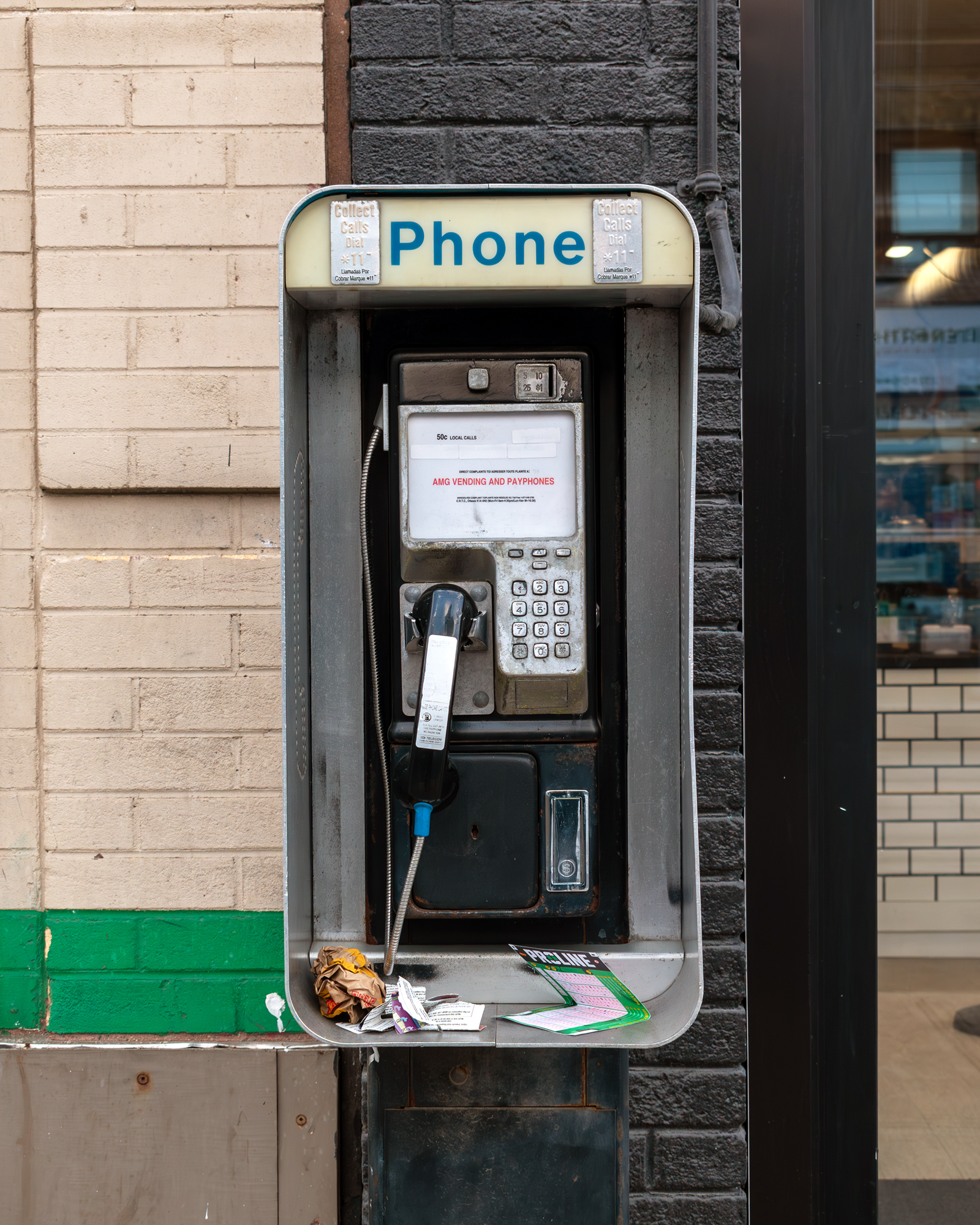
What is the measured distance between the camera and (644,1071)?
190 cm

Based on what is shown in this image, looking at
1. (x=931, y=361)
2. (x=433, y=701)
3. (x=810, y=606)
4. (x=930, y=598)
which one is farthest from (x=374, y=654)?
(x=931, y=361)

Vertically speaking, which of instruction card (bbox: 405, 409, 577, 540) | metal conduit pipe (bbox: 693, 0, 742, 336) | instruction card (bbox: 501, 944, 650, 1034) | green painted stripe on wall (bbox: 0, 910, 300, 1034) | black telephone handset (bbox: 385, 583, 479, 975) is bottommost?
green painted stripe on wall (bbox: 0, 910, 300, 1034)

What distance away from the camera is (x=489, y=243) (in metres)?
1.35

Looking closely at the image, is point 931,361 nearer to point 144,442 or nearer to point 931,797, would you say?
point 931,797

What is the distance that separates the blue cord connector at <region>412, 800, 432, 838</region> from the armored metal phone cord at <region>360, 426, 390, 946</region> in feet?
0.37

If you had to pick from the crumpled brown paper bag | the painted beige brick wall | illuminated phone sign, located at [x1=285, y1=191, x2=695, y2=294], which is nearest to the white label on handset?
the crumpled brown paper bag

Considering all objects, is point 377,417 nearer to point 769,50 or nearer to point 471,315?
point 471,315

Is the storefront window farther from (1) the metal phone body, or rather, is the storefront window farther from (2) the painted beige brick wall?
(2) the painted beige brick wall

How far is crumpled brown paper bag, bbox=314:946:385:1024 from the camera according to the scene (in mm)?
1381

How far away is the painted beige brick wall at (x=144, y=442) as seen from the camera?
6.15 ft

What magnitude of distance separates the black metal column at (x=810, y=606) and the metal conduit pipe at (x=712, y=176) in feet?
0.28

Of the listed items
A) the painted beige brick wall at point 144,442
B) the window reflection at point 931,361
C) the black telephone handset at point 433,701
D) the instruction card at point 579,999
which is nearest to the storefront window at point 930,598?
the window reflection at point 931,361

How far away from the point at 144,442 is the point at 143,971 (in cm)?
110

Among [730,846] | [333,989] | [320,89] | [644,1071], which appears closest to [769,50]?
[320,89]
